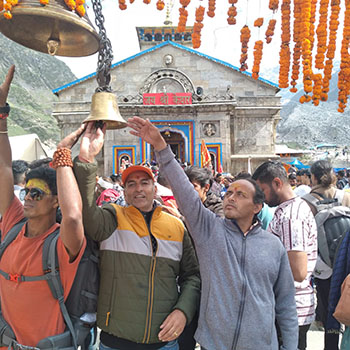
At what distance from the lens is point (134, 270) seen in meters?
2.25

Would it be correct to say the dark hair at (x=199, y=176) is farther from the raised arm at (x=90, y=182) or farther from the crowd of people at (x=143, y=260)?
the raised arm at (x=90, y=182)

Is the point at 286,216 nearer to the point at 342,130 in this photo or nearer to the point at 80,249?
the point at 80,249

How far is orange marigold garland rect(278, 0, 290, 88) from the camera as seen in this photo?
3.43m

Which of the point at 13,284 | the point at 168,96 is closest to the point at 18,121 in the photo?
the point at 168,96

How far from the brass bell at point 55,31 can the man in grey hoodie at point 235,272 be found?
26.0 inches

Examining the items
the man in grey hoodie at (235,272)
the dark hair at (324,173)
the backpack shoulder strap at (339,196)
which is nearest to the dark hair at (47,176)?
the man in grey hoodie at (235,272)

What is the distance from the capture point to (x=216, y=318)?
2211 millimetres

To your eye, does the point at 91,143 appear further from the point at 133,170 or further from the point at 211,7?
the point at 211,7

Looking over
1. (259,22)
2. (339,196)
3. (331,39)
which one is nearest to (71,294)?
(259,22)

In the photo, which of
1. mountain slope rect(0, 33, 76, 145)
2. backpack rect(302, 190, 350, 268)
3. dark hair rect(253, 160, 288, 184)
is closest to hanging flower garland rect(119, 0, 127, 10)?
dark hair rect(253, 160, 288, 184)

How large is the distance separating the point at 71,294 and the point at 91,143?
1.01m

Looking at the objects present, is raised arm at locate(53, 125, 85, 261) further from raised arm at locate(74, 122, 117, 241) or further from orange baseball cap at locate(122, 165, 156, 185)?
orange baseball cap at locate(122, 165, 156, 185)

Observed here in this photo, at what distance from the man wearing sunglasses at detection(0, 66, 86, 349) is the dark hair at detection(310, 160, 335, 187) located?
3653 millimetres

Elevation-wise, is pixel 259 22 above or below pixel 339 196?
above
